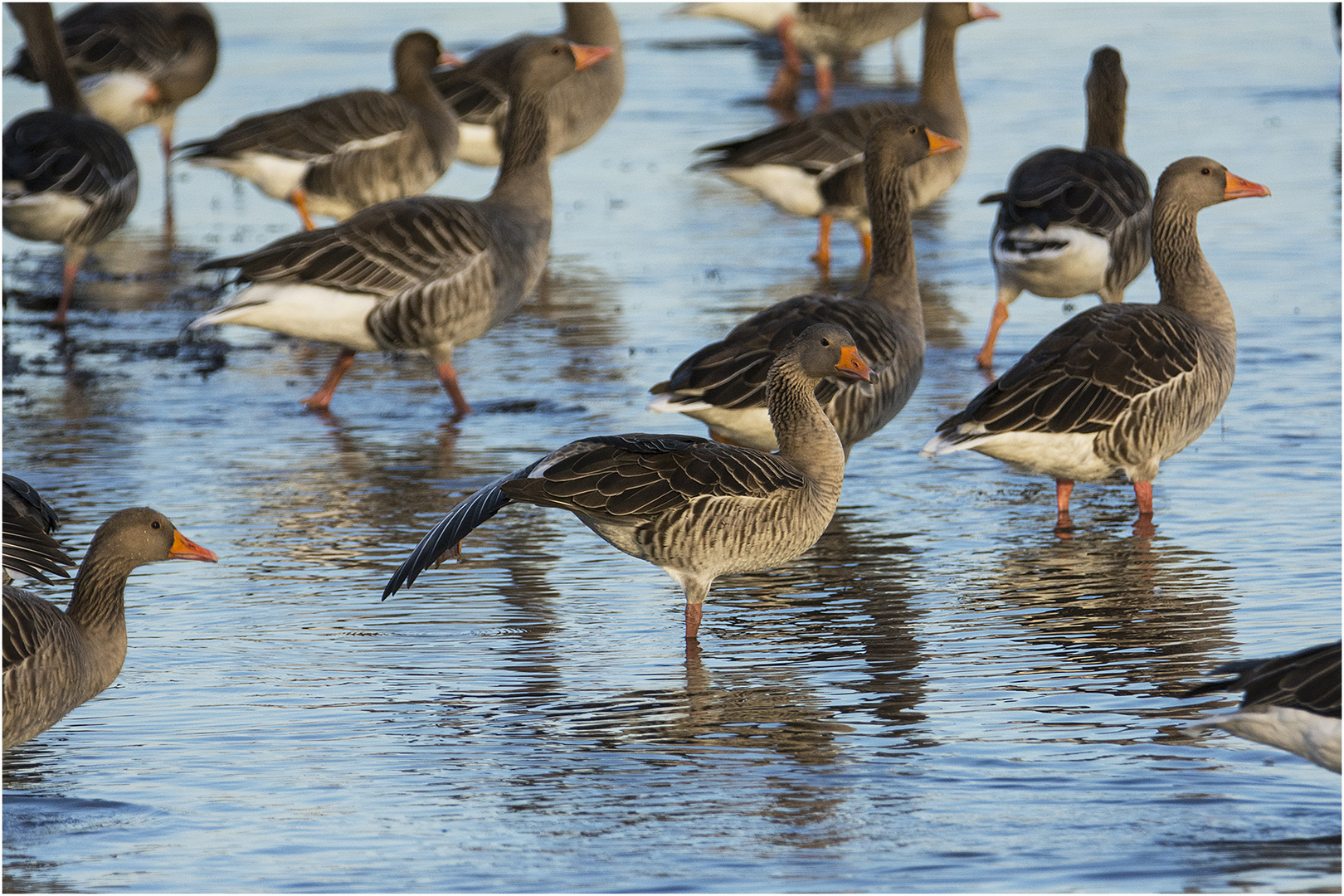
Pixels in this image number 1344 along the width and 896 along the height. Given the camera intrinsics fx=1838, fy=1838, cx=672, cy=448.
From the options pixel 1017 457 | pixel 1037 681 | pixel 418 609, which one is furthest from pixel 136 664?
pixel 1017 457

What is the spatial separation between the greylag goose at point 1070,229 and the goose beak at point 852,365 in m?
4.44

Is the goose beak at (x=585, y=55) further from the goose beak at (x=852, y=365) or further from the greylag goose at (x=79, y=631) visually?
the greylag goose at (x=79, y=631)

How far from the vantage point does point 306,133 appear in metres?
15.4

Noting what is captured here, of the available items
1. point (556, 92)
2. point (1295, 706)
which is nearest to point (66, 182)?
point (556, 92)

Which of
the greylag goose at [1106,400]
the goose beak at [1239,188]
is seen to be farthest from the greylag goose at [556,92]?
the greylag goose at [1106,400]

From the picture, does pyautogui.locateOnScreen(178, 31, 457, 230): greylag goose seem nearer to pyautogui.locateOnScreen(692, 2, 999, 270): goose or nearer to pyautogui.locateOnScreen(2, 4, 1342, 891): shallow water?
pyautogui.locateOnScreen(2, 4, 1342, 891): shallow water

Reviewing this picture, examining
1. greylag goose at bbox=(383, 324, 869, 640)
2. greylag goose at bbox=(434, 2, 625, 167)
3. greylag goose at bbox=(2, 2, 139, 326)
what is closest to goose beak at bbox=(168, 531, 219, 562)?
greylag goose at bbox=(383, 324, 869, 640)

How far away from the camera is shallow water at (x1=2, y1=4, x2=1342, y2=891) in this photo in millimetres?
5414

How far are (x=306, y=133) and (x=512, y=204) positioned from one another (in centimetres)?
403

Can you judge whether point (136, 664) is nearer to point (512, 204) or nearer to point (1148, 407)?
point (1148, 407)

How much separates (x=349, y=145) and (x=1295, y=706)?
1177cm

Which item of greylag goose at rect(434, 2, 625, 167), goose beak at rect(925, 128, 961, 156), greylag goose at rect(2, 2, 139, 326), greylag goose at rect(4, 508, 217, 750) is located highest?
greylag goose at rect(434, 2, 625, 167)

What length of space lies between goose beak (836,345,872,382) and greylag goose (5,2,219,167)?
1361 cm

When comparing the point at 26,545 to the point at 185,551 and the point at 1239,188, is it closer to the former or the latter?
the point at 185,551
